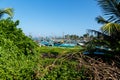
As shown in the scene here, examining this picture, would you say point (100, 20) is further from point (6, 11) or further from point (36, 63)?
point (36, 63)

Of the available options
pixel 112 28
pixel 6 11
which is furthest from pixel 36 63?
pixel 6 11

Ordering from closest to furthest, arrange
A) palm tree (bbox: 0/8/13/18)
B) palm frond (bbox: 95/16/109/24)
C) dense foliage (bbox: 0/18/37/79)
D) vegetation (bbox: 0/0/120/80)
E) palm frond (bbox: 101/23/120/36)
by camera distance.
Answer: vegetation (bbox: 0/0/120/80) → dense foliage (bbox: 0/18/37/79) → palm frond (bbox: 101/23/120/36) → palm frond (bbox: 95/16/109/24) → palm tree (bbox: 0/8/13/18)

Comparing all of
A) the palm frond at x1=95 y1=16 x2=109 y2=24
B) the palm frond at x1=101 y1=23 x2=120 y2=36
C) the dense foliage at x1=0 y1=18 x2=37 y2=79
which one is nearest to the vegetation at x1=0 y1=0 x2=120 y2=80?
the dense foliage at x1=0 y1=18 x2=37 y2=79

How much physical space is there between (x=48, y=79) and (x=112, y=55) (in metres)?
9.33

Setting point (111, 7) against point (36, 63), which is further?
point (111, 7)

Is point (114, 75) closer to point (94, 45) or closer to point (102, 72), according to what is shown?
point (102, 72)

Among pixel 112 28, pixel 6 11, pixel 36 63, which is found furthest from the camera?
pixel 6 11

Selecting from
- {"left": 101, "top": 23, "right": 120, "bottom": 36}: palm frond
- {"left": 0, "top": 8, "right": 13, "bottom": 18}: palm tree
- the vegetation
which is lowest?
the vegetation

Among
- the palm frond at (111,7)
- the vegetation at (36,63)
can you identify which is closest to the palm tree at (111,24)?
the palm frond at (111,7)

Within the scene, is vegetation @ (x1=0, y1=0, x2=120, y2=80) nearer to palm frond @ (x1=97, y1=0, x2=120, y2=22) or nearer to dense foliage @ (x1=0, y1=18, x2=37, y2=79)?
dense foliage @ (x1=0, y1=18, x2=37, y2=79)

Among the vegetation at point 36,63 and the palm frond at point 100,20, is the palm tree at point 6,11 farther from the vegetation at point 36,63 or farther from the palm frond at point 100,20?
the vegetation at point 36,63

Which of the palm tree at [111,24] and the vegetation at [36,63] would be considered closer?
the vegetation at [36,63]

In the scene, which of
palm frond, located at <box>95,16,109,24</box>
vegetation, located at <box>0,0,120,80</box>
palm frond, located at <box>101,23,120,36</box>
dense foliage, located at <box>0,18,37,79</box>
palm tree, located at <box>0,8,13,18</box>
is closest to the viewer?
vegetation, located at <box>0,0,120,80</box>

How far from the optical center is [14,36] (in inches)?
333
